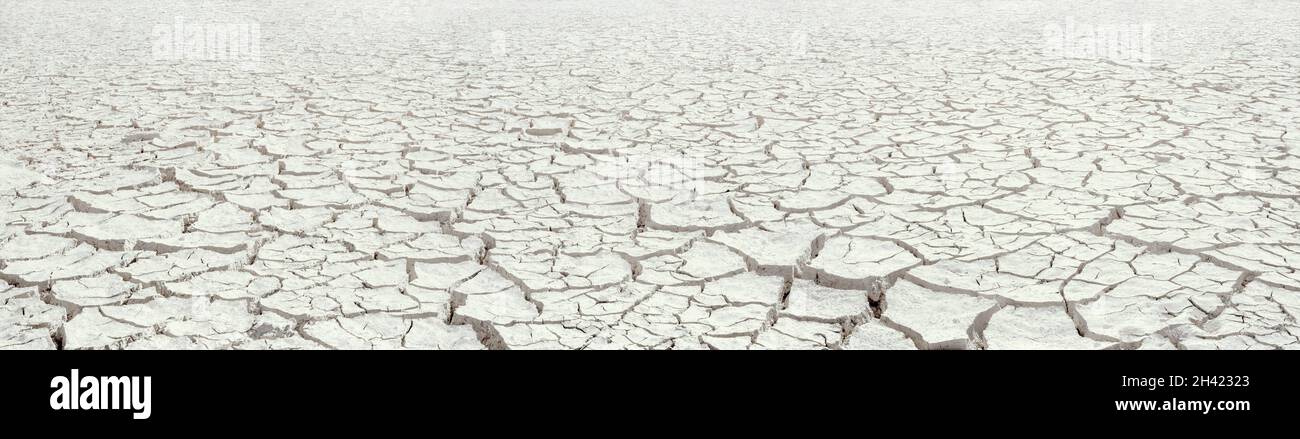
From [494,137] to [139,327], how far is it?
6.53ft

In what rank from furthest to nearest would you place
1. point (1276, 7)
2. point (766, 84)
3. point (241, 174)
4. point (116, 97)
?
point (1276, 7), point (766, 84), point (116, 97), point (241, 174)

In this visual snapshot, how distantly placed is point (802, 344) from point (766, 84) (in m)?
3.28

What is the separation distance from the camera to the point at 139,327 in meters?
2.20

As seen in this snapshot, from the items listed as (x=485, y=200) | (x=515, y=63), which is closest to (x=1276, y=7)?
(x=515, y=63)

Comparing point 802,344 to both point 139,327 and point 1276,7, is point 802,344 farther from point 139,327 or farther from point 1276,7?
point 1276,7

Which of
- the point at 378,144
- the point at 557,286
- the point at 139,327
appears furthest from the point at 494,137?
the point at 139,327

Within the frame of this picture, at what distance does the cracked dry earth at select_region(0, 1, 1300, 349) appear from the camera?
2.24 m

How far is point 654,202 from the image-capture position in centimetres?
312

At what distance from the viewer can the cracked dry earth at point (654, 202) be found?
224 centimetres

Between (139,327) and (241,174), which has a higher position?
(241,174)

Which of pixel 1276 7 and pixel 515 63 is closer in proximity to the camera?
pixel 515 63

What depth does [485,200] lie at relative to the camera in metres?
3.17

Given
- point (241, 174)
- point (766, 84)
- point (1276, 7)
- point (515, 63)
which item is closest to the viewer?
point (241, 174)
